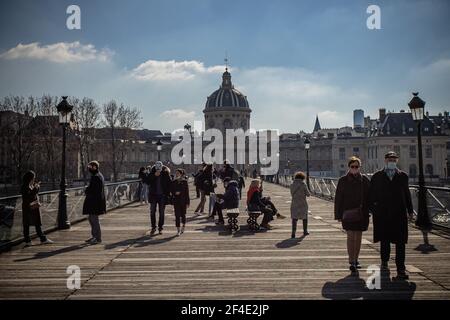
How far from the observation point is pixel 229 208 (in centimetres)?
1309

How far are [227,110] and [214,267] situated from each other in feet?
419

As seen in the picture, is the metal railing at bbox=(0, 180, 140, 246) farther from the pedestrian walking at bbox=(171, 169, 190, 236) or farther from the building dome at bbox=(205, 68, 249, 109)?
the building dome at bbox=(205, 68, 249, 109)

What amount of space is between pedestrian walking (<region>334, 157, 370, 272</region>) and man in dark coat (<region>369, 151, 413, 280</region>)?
186 millimetres

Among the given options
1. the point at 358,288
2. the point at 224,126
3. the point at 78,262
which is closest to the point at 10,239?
the point at 78,262

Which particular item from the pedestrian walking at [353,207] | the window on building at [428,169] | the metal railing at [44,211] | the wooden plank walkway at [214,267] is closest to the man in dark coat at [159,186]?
the wooden plank walkway at [214,267]

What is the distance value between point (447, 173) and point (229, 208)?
297 feet

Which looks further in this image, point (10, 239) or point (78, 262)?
point (10, 239)

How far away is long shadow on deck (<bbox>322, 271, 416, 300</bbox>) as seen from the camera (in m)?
6.60

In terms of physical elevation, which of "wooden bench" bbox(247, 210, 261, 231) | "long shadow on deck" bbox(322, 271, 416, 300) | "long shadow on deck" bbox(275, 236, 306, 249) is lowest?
"long shadow on deck" bbox(322, 271, 416, 300)

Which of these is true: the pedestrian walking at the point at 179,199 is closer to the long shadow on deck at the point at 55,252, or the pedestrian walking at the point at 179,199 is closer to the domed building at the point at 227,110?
the long shadow on deck at the point at 55,252

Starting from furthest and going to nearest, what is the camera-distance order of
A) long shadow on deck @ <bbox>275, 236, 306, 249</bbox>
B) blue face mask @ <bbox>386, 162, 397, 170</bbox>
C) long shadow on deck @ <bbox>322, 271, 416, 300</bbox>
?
long shadow on deck @ <bbox>275, 236, 306, 249</bbox>
blue face mask @ <bbox>386, 162, 397, 170</bbox>
long shadow on deck @ <bbox>322, 271, 416, 300</bbox>

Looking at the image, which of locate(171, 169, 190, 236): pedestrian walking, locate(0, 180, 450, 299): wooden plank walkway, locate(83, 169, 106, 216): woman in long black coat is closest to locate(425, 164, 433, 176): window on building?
locate(0, 180, 450, 299): wooden plank walkway
